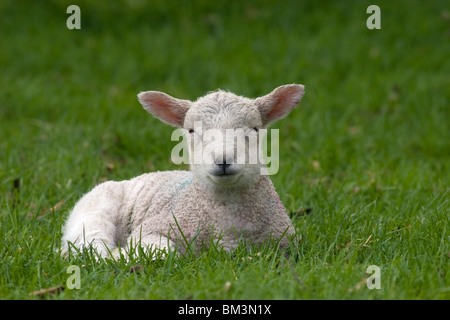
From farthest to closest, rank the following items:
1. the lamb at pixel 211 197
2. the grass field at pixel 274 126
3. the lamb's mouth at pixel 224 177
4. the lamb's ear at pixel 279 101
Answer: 1. the lamb's ear at pixel 279 101
2. the lamb at pixel 211 197
3. the lamb's mouth at pixel 224 177
4. the grass field at pixel 274 126

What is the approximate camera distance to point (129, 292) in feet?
12.7

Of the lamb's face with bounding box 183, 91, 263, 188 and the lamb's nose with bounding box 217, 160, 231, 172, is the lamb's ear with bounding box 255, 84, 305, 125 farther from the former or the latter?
the lamb's nose with bounding box 217, 160, 231, 172

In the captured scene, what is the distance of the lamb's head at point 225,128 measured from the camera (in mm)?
4312

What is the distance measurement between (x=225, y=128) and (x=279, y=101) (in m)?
0.59

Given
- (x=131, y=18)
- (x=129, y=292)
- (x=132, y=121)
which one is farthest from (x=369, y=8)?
(x=129, y=292)

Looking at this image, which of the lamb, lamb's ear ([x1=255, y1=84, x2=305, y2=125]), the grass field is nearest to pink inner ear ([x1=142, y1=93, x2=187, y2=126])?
the lamb

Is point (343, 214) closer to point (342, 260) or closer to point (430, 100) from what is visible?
point (342, 260)

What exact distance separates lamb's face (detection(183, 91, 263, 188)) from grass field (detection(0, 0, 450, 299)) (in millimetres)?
494

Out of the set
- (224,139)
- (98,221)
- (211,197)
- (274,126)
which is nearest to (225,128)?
(224,139)

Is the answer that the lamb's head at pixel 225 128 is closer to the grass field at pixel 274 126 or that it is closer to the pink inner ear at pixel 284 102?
the pink inner ear at pixel 284 102

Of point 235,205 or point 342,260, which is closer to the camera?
point 342,260

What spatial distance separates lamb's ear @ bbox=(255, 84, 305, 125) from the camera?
15.8 feet

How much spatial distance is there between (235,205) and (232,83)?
18.0 ft

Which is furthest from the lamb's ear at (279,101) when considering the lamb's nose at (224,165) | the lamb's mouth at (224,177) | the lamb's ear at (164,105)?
the lamb's nose at (224,165)
